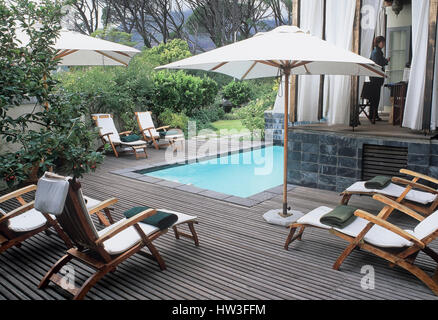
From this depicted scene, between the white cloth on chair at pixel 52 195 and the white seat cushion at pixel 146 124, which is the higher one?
the white cloth on chair at pixel 52 195

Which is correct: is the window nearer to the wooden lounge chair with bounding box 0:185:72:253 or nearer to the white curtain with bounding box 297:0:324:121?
the white curtain with bounding box 297:0:324:121

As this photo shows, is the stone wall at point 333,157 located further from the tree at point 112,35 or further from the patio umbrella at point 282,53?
the tree at point 112,35

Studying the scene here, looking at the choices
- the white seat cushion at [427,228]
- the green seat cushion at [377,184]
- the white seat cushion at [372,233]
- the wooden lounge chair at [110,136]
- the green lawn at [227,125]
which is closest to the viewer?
the white seat cushion at [427,228]

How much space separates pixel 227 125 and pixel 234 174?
19.9 feet

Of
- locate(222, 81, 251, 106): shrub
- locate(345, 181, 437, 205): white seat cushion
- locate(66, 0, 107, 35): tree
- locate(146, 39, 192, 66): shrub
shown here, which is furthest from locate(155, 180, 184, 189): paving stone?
A: locate(66, 0, 107, 35): tree

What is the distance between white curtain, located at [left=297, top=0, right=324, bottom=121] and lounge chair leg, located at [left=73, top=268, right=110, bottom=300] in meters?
4.74

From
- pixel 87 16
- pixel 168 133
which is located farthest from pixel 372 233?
pixel 87 16

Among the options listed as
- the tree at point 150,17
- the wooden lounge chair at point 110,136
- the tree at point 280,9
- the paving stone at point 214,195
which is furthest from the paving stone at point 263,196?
the tree at point 280,9

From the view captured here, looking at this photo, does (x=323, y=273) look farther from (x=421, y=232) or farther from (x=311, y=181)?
(x=311, y=181)

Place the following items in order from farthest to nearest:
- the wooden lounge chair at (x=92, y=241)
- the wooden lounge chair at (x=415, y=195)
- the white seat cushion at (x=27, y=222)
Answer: the wooden lounge chair at (x=415, y=195)
the white seat cushion at (x=27, y=222)
the wooden lounge chair at (x=92, y=241)

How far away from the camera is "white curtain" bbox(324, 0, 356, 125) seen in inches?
245

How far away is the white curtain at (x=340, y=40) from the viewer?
6.22 m

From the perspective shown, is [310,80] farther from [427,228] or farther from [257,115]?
[257,115]

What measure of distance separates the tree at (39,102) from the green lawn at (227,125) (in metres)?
8.86
